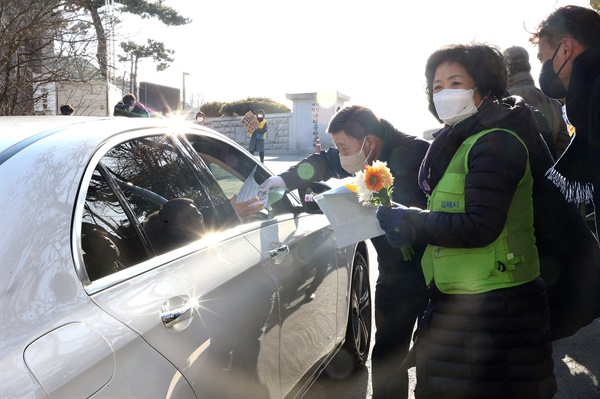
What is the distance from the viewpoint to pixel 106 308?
1634mm

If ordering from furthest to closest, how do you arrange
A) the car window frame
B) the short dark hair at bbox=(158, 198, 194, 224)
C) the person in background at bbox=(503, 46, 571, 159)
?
the person in background at bbox=(503, 46, 571, 159), the short dark hair at bbox=(158, 198, 194, 224), the car window frame

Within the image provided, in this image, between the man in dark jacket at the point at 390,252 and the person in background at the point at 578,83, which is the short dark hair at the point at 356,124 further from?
the person in background at the point at 578,83

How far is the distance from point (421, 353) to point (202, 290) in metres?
0.77

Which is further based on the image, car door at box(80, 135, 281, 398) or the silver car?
car door at box(80, 135, 281, 398)

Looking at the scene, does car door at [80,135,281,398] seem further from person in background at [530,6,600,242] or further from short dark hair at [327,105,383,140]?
person in background at [530,6,600,242]

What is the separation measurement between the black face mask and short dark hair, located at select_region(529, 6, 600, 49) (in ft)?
0.23

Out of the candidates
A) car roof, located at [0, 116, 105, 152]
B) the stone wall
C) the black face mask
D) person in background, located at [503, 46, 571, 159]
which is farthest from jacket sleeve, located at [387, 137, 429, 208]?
the stone wall

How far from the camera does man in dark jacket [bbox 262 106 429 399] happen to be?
2840mm

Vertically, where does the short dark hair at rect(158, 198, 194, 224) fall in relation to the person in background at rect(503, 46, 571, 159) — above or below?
below

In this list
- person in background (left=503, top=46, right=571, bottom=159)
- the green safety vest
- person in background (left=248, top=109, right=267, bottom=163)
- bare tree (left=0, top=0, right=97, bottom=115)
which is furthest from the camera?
person in background (left=248, top=109, right=267, bottom=163)

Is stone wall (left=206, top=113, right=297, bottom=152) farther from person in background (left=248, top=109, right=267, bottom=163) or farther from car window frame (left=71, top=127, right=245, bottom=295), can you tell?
car window frame (left=71, top=127, right=245, bottom=295)

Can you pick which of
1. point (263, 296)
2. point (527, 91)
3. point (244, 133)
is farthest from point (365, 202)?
point (244, 133)

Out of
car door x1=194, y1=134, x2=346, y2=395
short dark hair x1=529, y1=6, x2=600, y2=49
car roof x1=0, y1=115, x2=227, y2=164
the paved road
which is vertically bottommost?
the paved road

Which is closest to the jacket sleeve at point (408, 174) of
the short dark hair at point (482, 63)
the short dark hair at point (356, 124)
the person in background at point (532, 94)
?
the short dark hair at point (356, 124)
